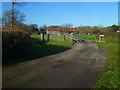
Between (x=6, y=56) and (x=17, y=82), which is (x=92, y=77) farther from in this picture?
(x=6, y=56)

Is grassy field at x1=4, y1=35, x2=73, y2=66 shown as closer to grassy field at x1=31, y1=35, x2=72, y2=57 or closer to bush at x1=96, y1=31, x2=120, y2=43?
grassy field at x1=31, y1=35, x2=72, y2=57

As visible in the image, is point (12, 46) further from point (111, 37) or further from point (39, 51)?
point (111, 37)

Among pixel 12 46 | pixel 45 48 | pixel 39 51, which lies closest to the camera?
pixel 12 46

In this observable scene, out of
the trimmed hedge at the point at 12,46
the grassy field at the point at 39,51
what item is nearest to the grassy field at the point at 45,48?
the grassy field at the point at 39,51

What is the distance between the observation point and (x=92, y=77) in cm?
604

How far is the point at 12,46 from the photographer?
914 centimetres

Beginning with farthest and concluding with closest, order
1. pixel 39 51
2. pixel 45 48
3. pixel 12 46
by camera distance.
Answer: pixel 45 48 → pixel 39 51 → pixel 12 46

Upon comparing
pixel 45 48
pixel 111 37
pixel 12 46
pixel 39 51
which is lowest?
pixel 39 51

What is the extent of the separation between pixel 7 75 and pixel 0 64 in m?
1.97

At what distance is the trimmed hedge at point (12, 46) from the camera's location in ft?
27.4

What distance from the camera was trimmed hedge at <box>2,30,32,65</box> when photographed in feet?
27.4

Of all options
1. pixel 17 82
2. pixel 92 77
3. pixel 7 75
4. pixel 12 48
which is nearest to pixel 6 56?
pixel 12 48

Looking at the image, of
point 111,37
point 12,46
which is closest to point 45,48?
point 12,46

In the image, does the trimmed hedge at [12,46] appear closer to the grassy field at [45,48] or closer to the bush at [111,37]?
the grassy field at [45,48]
